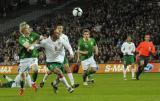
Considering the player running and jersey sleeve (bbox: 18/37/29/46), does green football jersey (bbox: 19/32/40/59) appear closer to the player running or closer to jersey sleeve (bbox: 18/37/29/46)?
jersey sleeve (bbox: 18/37/29/46)

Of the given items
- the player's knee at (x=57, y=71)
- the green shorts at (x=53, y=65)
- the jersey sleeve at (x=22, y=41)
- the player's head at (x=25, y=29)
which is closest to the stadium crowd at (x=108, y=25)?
the player's head at (x=25, y=29)

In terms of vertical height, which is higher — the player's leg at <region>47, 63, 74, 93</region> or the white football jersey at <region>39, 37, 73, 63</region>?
the white football jersey at <region>39, 37, 73, 63</region>

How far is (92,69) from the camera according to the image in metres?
27.2

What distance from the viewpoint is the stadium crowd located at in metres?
45.5

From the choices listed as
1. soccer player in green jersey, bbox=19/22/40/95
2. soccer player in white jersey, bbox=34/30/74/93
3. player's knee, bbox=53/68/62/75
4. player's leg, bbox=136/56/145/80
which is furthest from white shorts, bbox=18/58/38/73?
player's leg, bbox=136/56/145/80

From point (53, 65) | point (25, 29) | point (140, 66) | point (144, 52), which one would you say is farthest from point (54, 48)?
point (144, 52)

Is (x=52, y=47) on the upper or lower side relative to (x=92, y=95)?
upper

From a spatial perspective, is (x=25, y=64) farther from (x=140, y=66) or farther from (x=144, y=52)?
(x=144, y=52)

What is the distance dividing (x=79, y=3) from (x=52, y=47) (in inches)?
1500

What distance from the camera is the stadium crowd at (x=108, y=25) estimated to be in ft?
149

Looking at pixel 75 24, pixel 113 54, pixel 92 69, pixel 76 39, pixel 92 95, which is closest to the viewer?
pixel 92 95

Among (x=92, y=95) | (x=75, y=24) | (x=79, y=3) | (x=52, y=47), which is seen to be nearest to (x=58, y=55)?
(x=52, y=47)

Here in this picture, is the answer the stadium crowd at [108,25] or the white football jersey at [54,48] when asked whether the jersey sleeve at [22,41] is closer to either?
the white football jersey at [54,48]

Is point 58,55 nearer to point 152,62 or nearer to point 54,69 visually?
point 54,69
